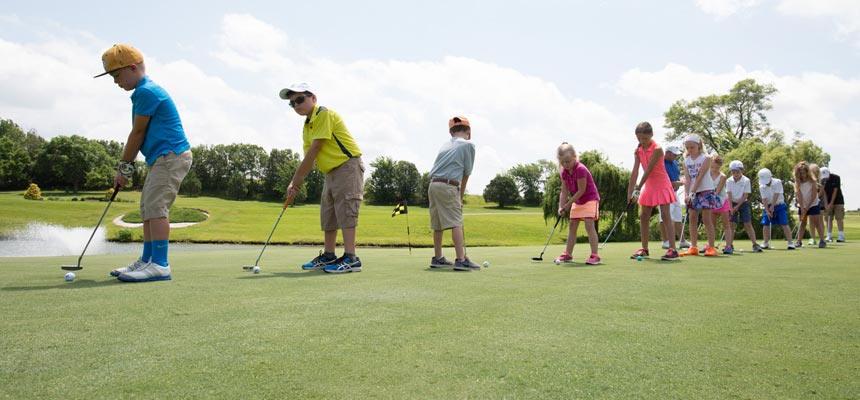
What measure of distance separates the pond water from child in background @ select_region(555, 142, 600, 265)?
19323mm

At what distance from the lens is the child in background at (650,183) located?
8.52 meters

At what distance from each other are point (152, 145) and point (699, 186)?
8864 mm

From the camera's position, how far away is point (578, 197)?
26.6 ft

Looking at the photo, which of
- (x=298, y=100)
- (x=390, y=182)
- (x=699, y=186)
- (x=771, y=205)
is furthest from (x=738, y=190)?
(x=390, y=182)

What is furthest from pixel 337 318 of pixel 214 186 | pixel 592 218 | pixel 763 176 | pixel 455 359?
pixel 214 186

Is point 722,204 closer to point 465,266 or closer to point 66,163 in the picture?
point 465,266

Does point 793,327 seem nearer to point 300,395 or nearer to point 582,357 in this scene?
point 582,357

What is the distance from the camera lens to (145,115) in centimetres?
551

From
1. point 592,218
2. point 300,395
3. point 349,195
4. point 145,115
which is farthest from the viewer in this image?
point 592,218

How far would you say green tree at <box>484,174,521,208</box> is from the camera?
102 metres

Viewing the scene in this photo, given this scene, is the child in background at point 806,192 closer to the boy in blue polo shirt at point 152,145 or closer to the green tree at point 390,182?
the boy in blue polo shirt at point 152,145

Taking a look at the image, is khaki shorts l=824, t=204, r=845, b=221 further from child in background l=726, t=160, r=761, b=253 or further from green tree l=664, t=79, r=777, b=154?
green tree l=664, t=79, r=777, b=154

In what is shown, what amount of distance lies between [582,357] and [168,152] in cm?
486

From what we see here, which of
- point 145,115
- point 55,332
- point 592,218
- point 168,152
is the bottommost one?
point 55,332
